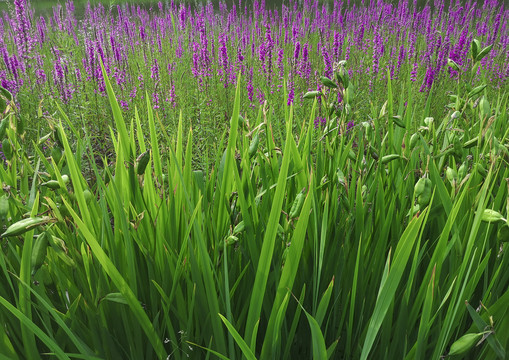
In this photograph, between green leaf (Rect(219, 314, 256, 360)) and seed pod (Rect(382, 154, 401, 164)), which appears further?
seed pod (Rect(382, 154, 401, 164))

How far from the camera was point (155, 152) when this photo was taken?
34.8 inches

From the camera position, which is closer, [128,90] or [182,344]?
[182,344]

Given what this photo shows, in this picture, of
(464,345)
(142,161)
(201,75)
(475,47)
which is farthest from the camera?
(201,75)

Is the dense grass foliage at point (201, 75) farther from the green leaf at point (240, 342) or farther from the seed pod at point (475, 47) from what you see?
the green leaf at point (240, 342)

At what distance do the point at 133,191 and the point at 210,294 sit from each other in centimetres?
33

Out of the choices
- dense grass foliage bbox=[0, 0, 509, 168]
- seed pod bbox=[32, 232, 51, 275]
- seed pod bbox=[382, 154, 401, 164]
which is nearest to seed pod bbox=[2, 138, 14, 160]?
seed pod bbox=[32, 232, 51, 275]

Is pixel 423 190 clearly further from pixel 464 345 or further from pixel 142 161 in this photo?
pixel 142 161

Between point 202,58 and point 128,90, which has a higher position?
point 202,58

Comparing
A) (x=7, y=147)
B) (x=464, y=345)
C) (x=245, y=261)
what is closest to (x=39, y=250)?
(x=7, y=147)

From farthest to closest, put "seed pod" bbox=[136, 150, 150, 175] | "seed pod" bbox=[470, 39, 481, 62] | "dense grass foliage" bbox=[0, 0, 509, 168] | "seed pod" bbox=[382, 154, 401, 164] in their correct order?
"dense grass foliage" bbox=[0, 0, 509, 168], "seed pod" bbox=[470, 39, 481, 62], "seed pod" bbox=[382, 154, 401, 164], "seed pod" bbox=[136, 150, 150, 175]

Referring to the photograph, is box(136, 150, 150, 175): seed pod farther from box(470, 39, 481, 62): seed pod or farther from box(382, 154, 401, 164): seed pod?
box(470, 39, 481, 62): seed pod

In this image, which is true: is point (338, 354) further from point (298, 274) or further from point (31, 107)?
point (31, 107)

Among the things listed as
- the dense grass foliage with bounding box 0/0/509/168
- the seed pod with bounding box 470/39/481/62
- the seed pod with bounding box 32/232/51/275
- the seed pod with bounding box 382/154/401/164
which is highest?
→ the seed pod with bounding box 470/39/481/62

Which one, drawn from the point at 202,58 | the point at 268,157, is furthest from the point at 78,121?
the point at 268,157
